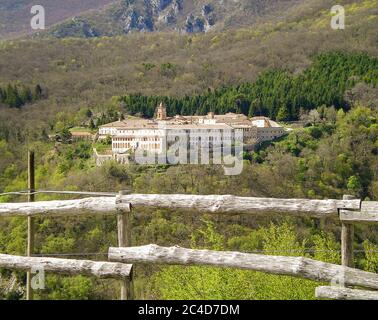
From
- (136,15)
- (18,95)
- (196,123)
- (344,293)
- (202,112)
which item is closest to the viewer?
(344,293)

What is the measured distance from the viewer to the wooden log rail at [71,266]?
4.05m

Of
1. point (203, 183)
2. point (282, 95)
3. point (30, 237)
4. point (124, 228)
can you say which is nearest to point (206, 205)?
point (124, 228)

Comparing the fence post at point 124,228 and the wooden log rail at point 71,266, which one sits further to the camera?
the fence post at point 124,228

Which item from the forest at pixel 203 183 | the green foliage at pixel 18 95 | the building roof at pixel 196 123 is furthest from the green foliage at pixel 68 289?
the green foliage at pixel 18 95

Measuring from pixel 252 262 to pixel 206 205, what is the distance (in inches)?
18.2

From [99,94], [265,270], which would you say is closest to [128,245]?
[265,270]

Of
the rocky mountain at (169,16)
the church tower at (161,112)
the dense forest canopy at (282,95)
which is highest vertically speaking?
the rocky mountain at (169,16)

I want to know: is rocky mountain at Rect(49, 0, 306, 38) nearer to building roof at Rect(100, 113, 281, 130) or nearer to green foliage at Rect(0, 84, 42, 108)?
green foliage at Rect(0, 84, 42, 108)

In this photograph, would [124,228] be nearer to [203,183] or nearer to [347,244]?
[347,244]

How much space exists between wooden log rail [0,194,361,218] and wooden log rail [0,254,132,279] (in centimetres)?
34

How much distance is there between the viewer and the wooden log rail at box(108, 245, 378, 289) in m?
3.72

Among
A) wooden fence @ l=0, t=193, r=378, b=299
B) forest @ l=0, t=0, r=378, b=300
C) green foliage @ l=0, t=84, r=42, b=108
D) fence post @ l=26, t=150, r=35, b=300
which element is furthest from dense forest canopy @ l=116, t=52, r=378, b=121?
wooden fence @ l=0, t=193, r=378, b=299

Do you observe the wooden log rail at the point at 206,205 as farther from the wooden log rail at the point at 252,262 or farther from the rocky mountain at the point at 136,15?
the rocky mountain at the point at 136,15

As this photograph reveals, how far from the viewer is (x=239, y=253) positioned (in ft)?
12.9
